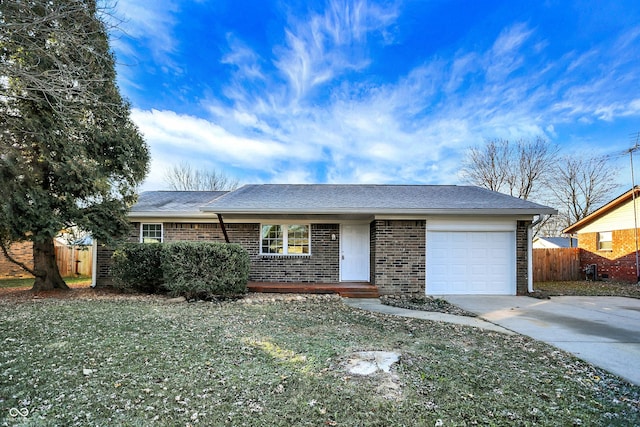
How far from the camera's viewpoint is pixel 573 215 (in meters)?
25.2

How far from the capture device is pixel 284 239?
10.4 metres

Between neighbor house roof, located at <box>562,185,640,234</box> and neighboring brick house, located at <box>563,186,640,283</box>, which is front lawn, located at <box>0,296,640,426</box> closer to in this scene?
neighboring brick house, located at <box>563,186,640,283</box>

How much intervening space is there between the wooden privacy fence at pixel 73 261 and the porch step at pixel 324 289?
10.5 metres

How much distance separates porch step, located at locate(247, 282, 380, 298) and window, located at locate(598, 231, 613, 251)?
1289cm

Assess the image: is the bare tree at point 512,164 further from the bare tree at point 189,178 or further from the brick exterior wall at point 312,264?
the bare tree at point 189,178

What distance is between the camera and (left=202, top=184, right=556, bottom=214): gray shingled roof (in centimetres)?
903

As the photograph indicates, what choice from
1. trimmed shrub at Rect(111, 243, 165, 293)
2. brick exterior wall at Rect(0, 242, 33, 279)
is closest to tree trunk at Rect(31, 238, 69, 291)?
trimmed shrub at Rect(111, 243, 165, 293)

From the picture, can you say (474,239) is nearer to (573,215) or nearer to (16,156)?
(16,156)

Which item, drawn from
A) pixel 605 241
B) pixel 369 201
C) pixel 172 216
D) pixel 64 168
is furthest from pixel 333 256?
pixel 605 241

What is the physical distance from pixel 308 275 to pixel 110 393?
7500mm

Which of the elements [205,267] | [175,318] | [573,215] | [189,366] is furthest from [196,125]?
[573,215]

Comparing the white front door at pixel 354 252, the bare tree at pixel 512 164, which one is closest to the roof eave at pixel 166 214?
the white front door at pixel 354 252

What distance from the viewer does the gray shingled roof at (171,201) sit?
10328 mm

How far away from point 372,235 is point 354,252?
0.88 meters
